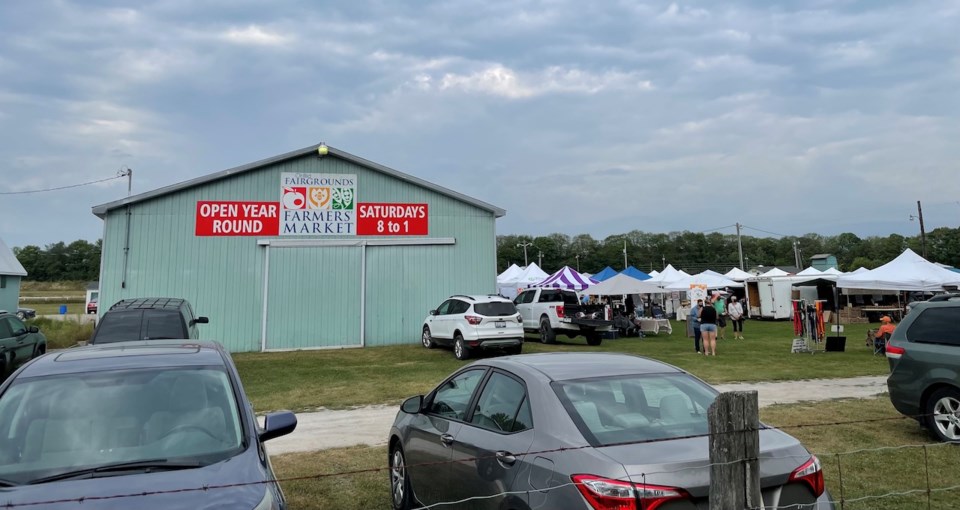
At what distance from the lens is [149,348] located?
4.45 metres

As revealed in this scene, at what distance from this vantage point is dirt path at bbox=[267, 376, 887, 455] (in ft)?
26.3

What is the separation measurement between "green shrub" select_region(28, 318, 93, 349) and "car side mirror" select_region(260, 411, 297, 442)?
1938 centimetres

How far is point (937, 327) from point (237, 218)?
19.2 meters

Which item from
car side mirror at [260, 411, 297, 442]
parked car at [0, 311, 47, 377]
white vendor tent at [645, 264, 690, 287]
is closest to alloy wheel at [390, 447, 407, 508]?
car side mirror at [260, 411, 297, 442]

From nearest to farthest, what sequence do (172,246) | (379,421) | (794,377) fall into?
(379,421)
(794,377)
(172,246)

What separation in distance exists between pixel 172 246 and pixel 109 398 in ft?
59.5

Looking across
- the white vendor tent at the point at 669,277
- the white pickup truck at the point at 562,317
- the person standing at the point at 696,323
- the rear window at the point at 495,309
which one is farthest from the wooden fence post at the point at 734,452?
the white vendor tent at the point at 669,277

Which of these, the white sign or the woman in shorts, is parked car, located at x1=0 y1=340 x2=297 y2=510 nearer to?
the woman in shorts

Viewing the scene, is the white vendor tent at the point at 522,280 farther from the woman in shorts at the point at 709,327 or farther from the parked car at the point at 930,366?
the parked car at the point at 930,366

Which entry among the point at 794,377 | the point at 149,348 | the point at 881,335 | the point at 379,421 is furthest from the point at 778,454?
the point at 881,335

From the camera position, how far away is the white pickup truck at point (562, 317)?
21.8 m

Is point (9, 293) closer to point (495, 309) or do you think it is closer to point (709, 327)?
point (495, 309)

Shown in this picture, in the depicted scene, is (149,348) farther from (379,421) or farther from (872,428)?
(872,428)

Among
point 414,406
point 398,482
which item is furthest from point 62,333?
point 414,406
